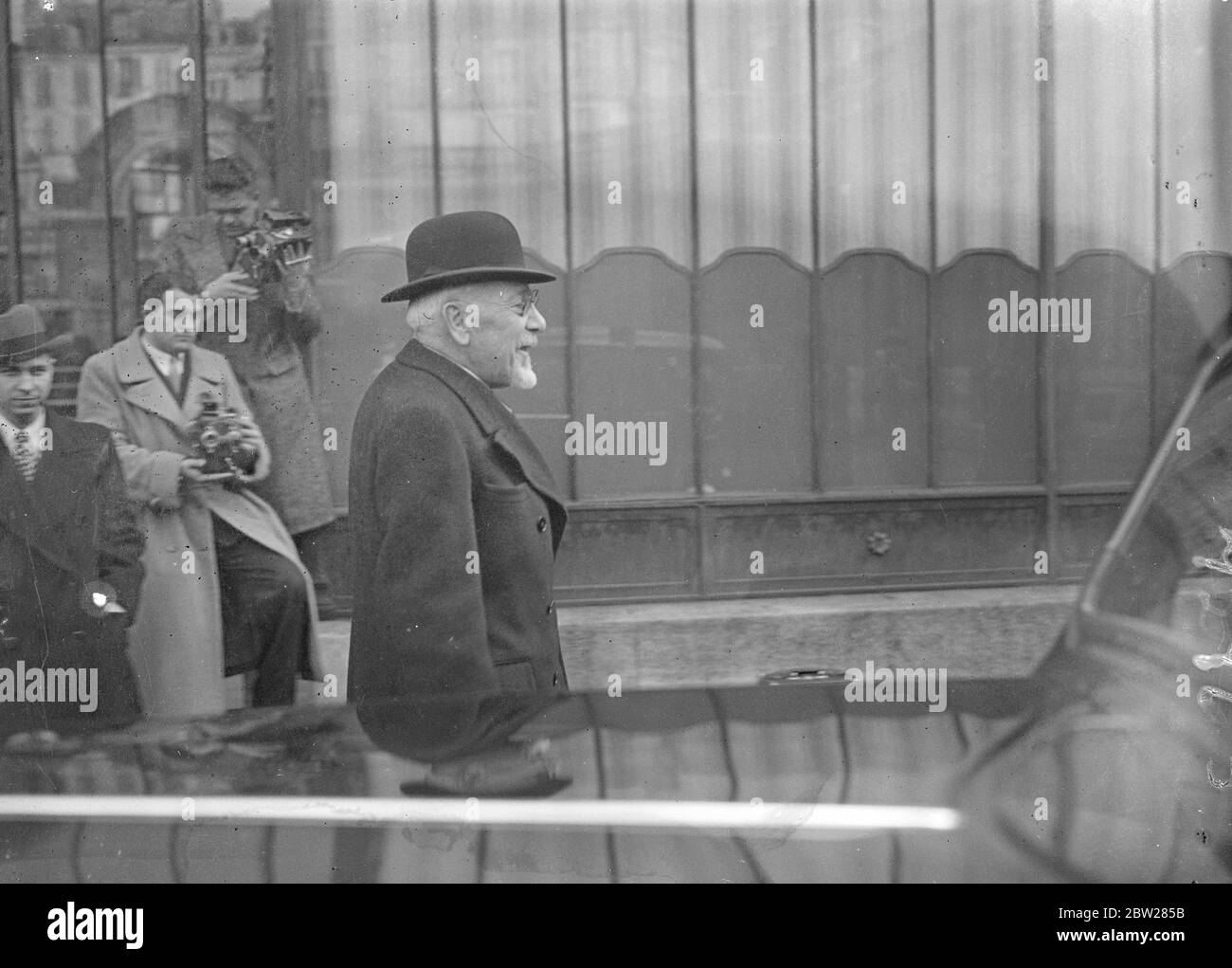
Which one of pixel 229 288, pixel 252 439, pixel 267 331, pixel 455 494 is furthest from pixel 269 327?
pixel 455 494

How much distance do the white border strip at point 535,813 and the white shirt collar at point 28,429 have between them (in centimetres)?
78

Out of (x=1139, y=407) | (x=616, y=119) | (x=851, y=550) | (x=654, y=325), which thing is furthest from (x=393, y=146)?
(x=1139, y=407)

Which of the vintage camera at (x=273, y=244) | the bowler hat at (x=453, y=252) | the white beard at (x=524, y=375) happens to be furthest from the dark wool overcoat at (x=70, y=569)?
the white beard at (x=524, y=375)

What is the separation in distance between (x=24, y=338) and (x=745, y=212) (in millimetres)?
1548

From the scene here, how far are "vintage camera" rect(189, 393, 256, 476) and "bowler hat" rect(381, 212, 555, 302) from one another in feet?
1.36

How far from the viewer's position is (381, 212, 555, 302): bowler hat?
2840mm

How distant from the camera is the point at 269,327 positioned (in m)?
2.82

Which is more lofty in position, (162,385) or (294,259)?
(294,259)

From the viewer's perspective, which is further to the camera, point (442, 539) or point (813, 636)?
point (813, 636)

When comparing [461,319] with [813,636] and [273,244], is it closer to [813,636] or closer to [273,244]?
[273,244]

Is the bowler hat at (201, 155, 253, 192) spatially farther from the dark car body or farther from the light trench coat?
the dark car body

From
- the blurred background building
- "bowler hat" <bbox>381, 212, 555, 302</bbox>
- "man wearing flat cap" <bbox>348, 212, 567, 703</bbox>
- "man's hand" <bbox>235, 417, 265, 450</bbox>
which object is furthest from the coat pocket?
"bowler hat" <bbox>381, 212, 555, 302</bbox>

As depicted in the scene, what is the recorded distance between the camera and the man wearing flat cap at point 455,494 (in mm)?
2797
